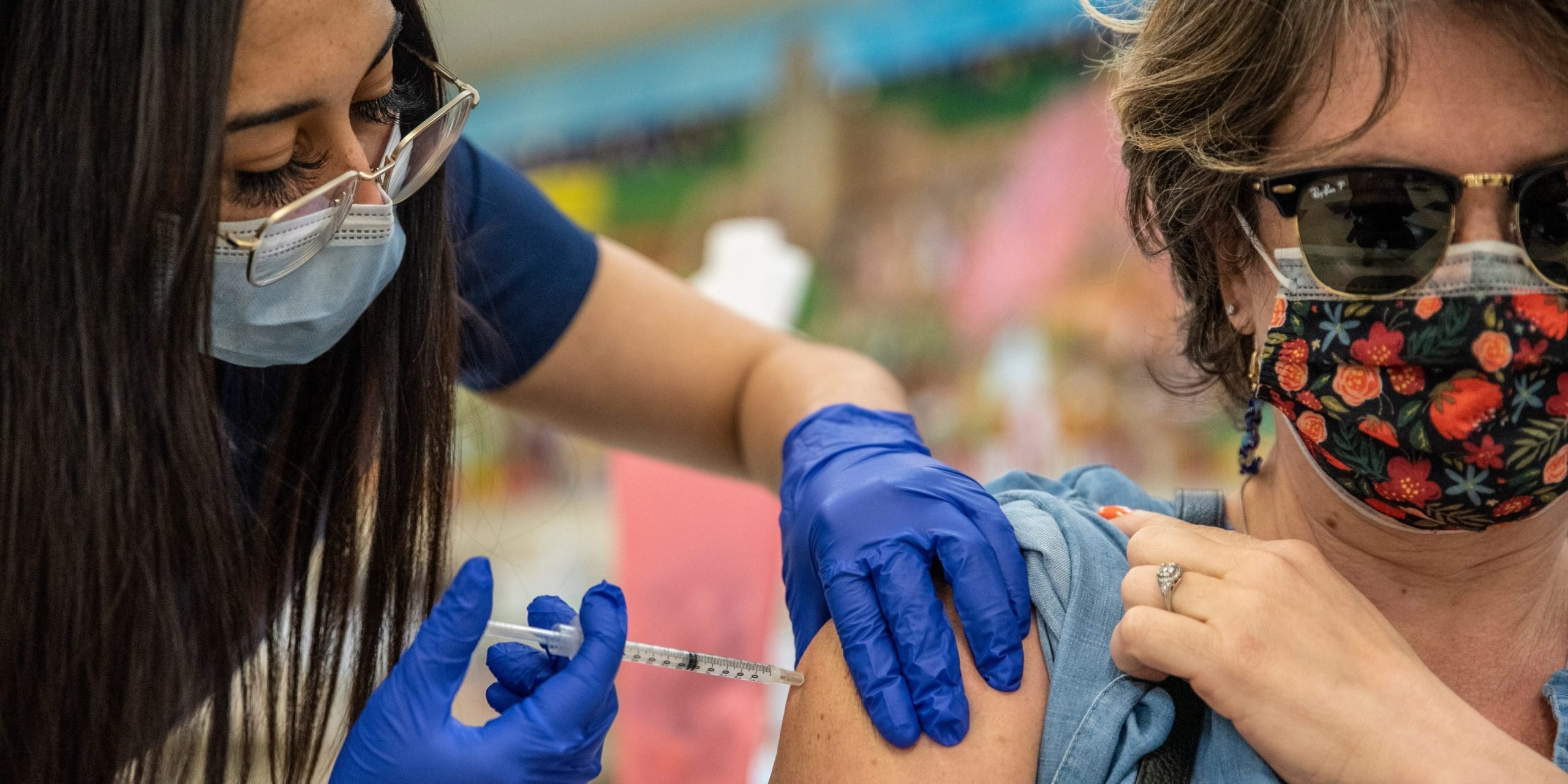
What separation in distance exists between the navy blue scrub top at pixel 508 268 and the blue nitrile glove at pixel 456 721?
2.00ft

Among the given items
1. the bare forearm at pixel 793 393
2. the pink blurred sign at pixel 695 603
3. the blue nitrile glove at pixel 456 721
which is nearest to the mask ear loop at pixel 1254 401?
the bare forearm at pixel 793 393

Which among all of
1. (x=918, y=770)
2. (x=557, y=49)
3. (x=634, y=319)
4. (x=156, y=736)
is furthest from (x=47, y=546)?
(x=557, y=49)

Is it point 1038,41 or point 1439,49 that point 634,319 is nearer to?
point 1439,49

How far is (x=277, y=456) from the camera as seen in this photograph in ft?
4.85

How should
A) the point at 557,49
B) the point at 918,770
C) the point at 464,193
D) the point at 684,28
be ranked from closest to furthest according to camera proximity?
the point at 918,770 < the point at 464,193 < the point at 684,28 < the point at 557,49

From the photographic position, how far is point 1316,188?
1215mm

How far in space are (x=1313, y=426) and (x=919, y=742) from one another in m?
0.51

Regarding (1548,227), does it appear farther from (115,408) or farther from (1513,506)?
(115,408)

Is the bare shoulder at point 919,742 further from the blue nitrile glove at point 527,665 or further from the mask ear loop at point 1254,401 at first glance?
the mask ear loop at point 1254,401

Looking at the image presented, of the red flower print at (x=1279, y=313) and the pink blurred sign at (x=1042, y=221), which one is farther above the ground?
the red flower print at (x=1279, y=313)

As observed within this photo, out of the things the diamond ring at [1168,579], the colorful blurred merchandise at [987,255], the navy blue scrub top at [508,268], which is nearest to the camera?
the diamond ring at [1168,579]

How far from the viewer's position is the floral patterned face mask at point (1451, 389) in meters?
1.15

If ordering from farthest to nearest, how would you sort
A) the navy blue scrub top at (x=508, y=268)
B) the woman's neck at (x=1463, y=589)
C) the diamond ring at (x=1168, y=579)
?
the navy blue scrub top at (x=508, y=268)
the woman's neck at (x=1463, y=589)
the diamond ring at (x=1168, y=579)

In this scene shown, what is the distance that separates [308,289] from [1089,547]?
0.92 m
